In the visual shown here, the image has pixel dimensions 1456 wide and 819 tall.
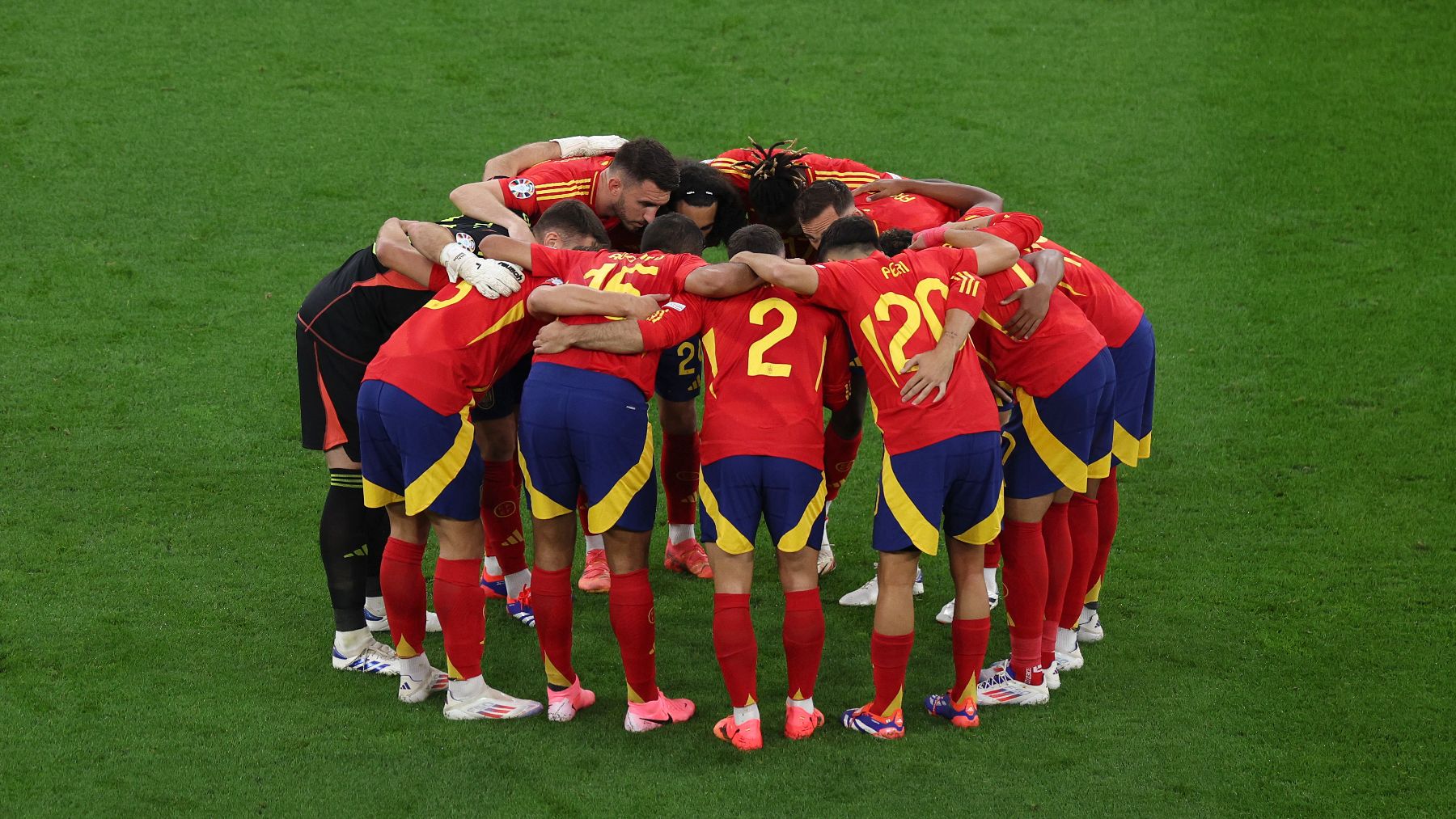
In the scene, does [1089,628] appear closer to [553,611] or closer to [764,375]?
[764,375]

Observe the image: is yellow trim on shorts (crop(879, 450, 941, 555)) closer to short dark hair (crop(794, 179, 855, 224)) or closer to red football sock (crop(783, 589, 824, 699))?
red football sock (crop(783, 589, 824, 699))

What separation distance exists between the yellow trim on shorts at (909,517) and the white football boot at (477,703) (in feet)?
5.06

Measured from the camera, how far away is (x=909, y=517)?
482cm

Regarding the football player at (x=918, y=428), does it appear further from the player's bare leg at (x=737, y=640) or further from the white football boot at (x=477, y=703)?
the white football boot at (x=477, y=703)

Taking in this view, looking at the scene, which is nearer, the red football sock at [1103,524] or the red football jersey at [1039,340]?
the red football jersey at [1039,340]

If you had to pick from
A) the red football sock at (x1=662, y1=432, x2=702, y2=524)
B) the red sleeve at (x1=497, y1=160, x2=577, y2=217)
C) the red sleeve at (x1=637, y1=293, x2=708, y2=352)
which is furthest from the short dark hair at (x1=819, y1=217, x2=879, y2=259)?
the red sleeve at (x1=497, y1=160, x2=577, y2=217)

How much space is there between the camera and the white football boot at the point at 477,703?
16.9ft

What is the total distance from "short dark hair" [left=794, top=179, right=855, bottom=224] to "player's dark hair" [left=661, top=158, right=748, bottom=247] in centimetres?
52

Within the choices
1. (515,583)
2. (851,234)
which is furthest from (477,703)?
(851,234)

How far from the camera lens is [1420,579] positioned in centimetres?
621

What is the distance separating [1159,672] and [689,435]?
2192 mm

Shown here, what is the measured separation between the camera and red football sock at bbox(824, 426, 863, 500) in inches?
251

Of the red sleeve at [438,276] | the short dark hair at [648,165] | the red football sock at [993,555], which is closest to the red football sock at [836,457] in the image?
the red football sock at [993,555]

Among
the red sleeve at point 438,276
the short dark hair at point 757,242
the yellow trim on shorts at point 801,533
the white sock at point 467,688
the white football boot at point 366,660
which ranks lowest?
the white football boot at point 366,660
